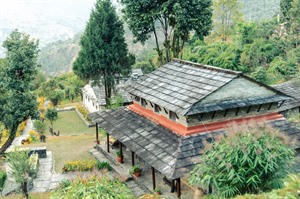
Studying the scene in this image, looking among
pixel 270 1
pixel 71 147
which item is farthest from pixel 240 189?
pixel 270 1

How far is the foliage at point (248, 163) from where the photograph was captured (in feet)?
32.2

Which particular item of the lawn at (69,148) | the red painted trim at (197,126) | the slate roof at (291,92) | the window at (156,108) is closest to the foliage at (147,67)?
the lawn at (69,148)

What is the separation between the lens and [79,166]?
719 inches

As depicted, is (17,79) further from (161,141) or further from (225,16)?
(225,16)

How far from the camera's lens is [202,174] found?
34.9ft

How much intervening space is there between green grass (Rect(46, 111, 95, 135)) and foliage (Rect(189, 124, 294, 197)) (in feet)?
67.2

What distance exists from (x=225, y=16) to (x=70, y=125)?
2793cm

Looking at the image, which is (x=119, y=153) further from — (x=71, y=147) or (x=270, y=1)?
(x=270, y=1)

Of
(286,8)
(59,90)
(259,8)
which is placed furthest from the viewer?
(259,8)

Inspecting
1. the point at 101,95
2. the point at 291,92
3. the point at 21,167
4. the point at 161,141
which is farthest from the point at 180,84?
the point at 101,95

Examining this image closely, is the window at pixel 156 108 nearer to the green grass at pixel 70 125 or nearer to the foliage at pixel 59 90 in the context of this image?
the green grass at pixel 70 125

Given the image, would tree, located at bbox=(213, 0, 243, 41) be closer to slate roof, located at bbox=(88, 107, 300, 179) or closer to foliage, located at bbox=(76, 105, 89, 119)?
foliage, located at bbox=(76, 105, 89, 119)

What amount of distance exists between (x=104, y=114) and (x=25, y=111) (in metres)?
3.79

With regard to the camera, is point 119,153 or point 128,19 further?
point 128,19
